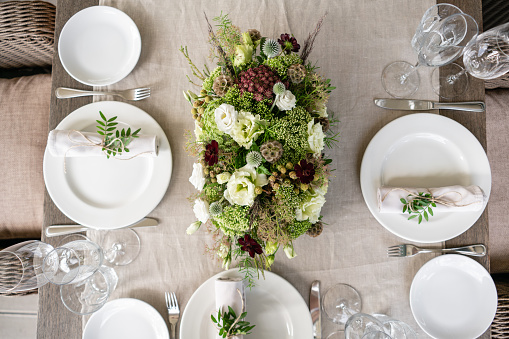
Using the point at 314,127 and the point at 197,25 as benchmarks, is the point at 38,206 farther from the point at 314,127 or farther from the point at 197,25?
the point at 314,127

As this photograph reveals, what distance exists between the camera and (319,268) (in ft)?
3.71

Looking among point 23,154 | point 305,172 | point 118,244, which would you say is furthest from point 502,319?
point 23,154

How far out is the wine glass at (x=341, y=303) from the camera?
43.5 inches

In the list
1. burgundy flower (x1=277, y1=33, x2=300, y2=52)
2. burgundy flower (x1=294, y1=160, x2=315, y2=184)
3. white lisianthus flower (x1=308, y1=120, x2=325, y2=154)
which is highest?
burgundy flower (x1=277, y1=33, x2=300, y2=52)

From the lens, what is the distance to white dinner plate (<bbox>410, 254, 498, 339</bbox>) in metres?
1.05

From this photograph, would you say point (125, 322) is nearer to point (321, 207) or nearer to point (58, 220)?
point (58, 220)

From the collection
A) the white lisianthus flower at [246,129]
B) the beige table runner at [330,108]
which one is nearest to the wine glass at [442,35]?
the beige table runner at [330,108]

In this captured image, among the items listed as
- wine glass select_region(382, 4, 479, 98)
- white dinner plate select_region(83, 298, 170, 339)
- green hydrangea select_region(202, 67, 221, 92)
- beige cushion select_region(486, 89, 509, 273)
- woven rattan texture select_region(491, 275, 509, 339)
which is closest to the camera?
green hydrangea select_region(202, 67, 221, 92)

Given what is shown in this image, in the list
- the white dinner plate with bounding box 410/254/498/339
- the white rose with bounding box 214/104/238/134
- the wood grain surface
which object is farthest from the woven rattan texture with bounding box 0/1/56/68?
the white dinner plate with bounding box 410/254/498/339

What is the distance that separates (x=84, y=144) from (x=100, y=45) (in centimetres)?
39

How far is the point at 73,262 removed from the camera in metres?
1.08

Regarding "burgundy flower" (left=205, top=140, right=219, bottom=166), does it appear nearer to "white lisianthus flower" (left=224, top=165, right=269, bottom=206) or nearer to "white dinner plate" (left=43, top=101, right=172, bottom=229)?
"white lisianthus flower" (left=224, top=165, right=269, bottom=206)

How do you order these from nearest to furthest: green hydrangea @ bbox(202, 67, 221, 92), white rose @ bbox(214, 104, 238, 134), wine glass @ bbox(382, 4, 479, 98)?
white rose @ bbox(214, 104, 238, 134) < green hydrangea @ bbox(202, 67, 221, 92) < wine glass @ bbox(382, 4, 479, 98)

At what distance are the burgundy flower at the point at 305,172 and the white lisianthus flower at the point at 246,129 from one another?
13 centimetres
